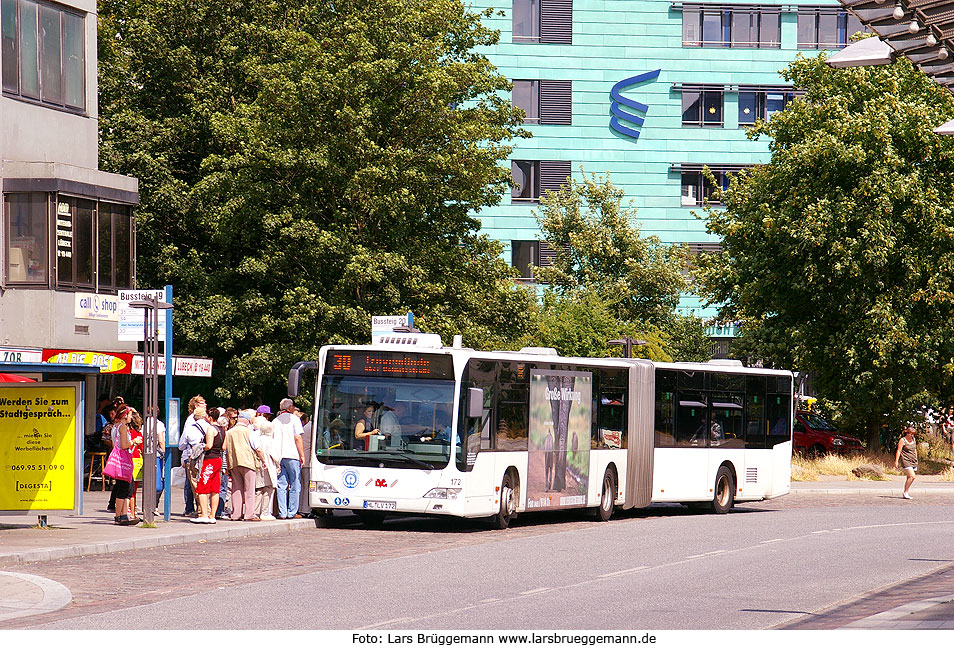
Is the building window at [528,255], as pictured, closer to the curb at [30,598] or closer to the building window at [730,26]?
the building window at [730,26]

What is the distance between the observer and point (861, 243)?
1656 inches

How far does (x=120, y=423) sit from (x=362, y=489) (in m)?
3.74

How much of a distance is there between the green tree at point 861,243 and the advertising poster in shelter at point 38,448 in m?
26.9

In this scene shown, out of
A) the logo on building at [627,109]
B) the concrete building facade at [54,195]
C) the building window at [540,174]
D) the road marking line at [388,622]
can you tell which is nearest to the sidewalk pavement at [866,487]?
the concrete building facade at [54,195]

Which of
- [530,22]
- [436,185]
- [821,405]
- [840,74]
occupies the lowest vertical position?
[821,405]

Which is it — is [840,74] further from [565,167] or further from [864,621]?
[864,621]

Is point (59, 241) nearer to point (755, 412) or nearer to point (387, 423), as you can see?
point (387, 423)

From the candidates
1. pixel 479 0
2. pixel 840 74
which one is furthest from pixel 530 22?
pixel 840 74

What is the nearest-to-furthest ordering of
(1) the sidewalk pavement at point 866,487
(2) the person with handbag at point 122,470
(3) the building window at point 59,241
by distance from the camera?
(2) the person with handbag at point 122,470
(3) the building window at point 59,241
(1) the sidewalk pavement at point 866,487

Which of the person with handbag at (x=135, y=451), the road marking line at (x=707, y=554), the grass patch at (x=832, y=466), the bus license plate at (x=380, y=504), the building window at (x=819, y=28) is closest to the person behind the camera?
the road marking line at (x=707, y=554)

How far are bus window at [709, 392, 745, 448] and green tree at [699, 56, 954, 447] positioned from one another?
13522 mm

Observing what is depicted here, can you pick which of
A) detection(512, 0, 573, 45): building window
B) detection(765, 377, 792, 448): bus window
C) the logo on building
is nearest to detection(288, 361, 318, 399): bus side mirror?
detection(765, 377, 792, 448): bus window

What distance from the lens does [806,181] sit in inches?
1731

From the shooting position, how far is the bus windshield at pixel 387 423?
882 inches
